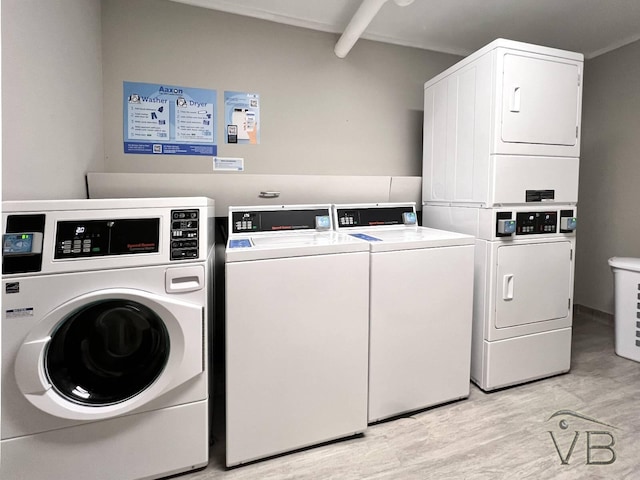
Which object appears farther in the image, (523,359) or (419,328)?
(523,359)

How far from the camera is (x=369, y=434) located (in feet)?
5.54

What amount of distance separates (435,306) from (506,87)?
130 cm

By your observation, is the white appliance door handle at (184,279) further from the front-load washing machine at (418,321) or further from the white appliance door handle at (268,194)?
the white appliance door handle at (268,194)

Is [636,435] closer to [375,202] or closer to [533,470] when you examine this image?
[533,470]

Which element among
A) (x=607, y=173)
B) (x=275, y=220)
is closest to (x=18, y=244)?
(x=275, y=220)

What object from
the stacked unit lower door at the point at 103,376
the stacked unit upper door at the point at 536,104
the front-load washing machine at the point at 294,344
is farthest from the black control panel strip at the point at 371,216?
the stacked unit lower door at the point at 103,376

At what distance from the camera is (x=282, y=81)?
2359mm

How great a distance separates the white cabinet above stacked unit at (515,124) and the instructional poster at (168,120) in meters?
1.66

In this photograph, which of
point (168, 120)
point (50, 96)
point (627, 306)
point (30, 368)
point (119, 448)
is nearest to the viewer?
point (30, 368)

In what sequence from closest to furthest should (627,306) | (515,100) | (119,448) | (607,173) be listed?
(119,448), (515,100), (627,306), (607,173)

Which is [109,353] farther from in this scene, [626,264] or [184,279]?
[626,264]

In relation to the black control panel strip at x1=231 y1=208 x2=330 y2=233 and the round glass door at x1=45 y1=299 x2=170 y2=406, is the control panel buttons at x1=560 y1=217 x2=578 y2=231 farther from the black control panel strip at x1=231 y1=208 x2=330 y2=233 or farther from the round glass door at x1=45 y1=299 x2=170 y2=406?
the round glass door at x1=45 y1=299 x2=170 y2=406

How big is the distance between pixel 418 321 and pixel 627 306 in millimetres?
1825

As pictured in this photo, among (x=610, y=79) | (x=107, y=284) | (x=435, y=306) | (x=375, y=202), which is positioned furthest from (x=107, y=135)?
(x=610, y=79)
